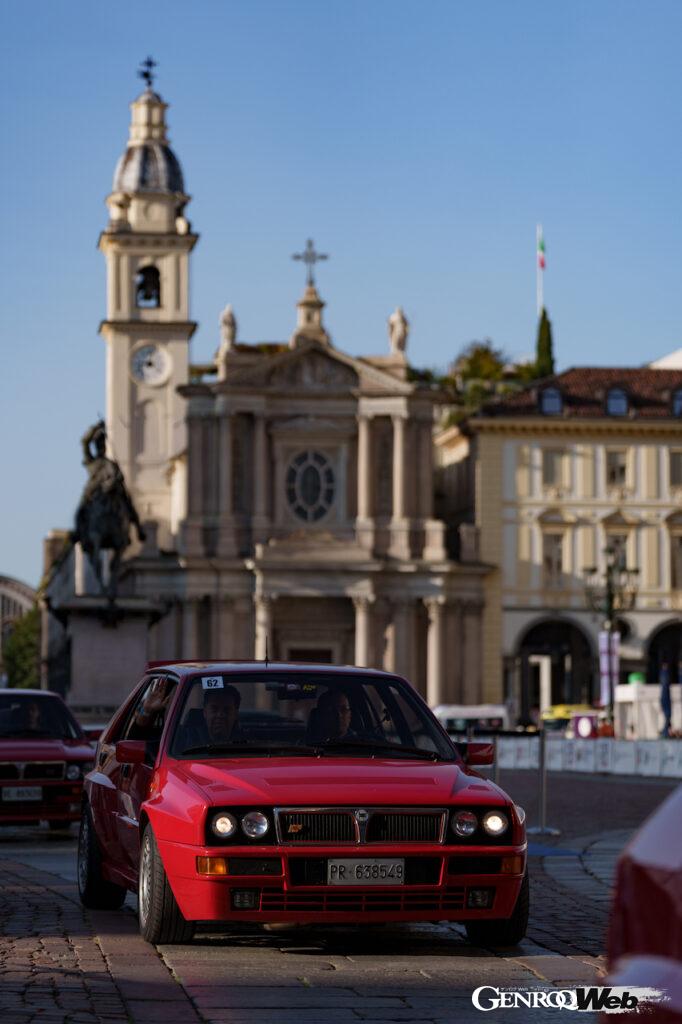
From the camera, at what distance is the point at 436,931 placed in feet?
33.6

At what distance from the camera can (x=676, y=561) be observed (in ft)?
276

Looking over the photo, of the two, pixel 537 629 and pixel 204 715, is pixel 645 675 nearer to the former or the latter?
pixel 537 629

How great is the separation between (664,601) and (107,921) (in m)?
73.5

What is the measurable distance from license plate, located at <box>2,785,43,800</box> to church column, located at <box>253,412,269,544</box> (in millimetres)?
64562

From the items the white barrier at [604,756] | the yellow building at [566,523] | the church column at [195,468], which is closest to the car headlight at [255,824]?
the white barrier at [604,756]

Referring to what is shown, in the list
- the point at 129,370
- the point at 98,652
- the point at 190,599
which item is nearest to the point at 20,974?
the point at 98,652

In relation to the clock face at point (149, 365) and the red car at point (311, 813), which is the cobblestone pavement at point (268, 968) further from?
the clock face at point (149, 365)

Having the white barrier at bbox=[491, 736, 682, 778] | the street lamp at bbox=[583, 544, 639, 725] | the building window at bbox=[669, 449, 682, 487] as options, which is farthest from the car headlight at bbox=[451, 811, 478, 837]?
the building window at bbox=[669, 449, 682, 487]

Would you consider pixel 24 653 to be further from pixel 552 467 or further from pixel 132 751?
pixel 132 751

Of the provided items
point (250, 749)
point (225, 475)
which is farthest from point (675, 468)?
point (250, 749)

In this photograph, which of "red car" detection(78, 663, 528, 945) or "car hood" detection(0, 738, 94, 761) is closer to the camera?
"red car" detection(78, 663, 528, 945)

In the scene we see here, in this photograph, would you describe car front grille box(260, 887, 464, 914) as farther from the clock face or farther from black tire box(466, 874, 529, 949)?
the clock face

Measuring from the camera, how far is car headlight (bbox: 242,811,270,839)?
8789mm

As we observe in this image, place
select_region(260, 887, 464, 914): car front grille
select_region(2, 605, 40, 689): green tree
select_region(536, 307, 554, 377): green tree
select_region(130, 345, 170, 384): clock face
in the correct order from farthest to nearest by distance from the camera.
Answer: select_region(2, 605, 40, 689): green tree < select_region(536, 307, 554, 377): green tree < select_region(130, 345, 170, 384): clock face < select_region(260, 887, 464, 914): car front grille
